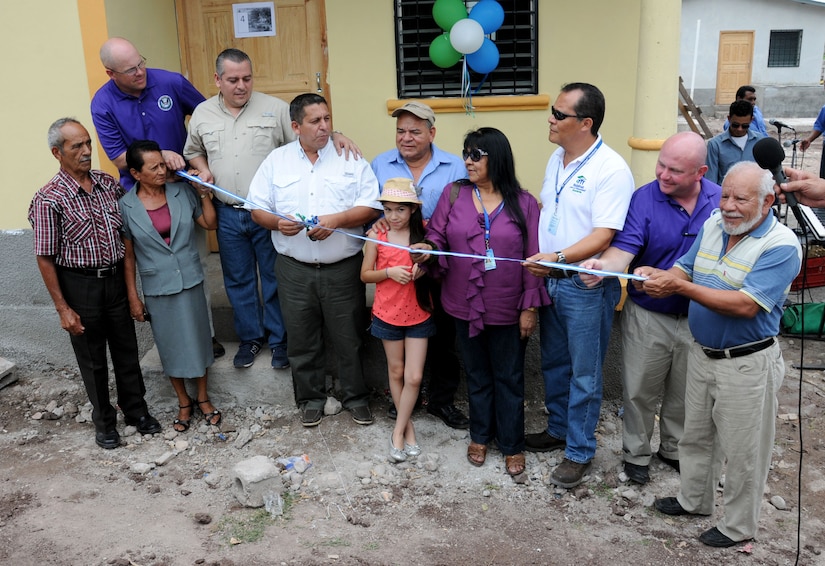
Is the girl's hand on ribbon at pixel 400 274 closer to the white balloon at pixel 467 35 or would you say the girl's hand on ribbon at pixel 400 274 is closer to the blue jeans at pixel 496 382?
the blue jeans at pixel 496 382

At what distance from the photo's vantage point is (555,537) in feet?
13.2

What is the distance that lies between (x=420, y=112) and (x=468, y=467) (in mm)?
2182

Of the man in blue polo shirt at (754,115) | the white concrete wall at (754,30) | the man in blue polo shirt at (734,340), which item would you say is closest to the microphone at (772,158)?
the man in blue polo shirt at (734,340)

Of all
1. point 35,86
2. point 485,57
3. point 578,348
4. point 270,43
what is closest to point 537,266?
point 578,348

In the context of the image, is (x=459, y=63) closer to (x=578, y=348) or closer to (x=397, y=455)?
(x=578, y=348)

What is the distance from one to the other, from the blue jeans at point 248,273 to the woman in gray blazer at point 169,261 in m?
0.14

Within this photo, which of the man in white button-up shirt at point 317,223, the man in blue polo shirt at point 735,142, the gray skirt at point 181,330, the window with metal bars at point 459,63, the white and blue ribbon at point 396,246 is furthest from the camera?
the man in blue polo shirt at point 735,142

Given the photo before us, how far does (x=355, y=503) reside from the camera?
4383mm

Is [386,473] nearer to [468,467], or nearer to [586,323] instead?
[468,467]

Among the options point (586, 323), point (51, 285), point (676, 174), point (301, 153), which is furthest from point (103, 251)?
point (676, 174)

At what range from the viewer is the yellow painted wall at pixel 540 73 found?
21.7ft

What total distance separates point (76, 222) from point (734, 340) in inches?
150

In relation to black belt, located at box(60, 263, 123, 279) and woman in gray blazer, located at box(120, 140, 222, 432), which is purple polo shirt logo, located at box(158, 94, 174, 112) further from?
black belt, located at box(60, 263, 123, 279)

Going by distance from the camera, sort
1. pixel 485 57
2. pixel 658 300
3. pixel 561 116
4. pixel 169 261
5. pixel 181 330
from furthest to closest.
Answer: pixel 485 57, pixel 181 330, pixel 169 261, pixel 658 300, pixel 561 116
